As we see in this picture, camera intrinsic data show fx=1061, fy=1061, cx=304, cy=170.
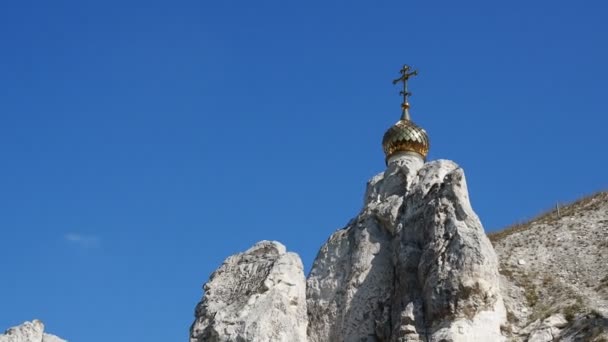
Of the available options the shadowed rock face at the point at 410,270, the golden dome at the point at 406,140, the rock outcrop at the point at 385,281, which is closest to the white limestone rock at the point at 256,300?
the rock outcrop at the point at 385,281

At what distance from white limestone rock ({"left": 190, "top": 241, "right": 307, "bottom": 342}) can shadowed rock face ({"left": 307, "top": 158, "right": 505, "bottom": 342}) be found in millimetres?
602

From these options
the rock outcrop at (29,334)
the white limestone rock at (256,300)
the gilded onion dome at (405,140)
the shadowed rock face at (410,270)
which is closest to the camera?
the shadowed rock face at (410,270)

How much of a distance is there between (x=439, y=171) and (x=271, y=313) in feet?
17.6

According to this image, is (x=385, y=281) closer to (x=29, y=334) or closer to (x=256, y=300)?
(x=256, y=300)

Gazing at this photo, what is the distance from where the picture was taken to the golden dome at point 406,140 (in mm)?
32000

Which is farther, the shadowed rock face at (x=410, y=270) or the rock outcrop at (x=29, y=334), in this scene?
the rock outcrop at (x=29, y=334)

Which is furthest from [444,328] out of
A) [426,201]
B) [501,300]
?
[426,201]

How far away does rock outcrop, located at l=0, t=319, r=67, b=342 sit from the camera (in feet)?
96.5

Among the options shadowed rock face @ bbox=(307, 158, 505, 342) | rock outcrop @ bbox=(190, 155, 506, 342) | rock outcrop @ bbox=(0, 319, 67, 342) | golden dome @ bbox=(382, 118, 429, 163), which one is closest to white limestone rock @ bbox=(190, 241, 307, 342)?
rock outcrop @ bbox=(190, 155, 506, 342)

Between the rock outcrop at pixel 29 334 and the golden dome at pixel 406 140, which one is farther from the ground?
the golden dome at pixel 406 140

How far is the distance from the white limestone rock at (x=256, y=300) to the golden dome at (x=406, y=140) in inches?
243

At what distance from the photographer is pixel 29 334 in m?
29.6

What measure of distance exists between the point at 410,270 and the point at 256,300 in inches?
157

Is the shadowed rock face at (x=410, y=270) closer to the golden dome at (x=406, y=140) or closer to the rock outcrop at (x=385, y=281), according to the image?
the rock outcrop at (x=385, y=281)
